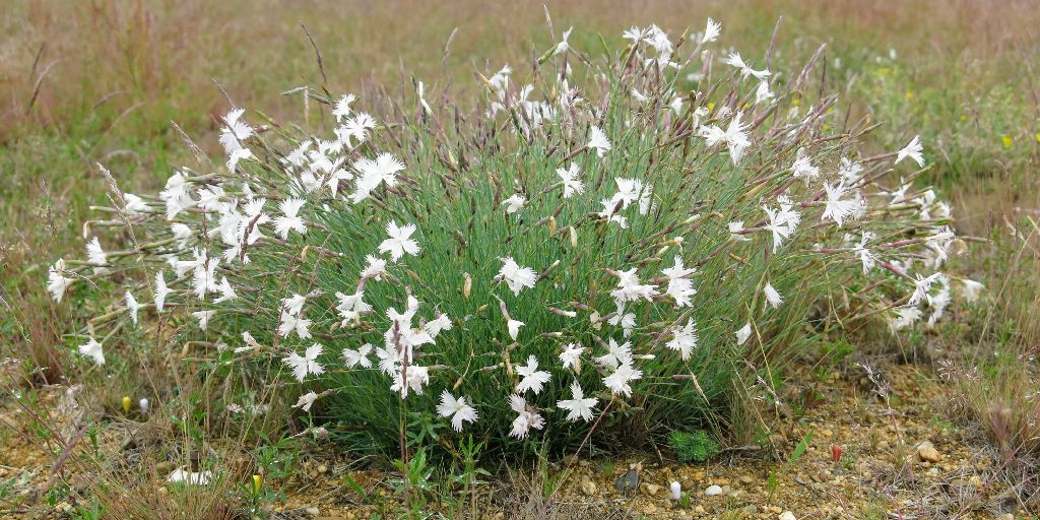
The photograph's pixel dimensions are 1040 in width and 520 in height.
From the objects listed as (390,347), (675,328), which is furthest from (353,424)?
(675,328)

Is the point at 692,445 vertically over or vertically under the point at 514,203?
under

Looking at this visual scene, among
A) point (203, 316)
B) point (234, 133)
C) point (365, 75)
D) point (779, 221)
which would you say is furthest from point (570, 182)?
point (365, 75)

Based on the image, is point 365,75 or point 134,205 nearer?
point 134,205

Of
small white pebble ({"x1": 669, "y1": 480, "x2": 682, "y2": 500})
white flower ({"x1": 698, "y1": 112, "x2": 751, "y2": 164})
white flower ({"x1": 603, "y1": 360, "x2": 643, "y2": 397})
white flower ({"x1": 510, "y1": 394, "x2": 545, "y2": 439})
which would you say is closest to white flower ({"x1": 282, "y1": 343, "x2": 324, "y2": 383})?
white flower ({"x1": 510, "y1": 394, "x2": 545, "y2": 439})

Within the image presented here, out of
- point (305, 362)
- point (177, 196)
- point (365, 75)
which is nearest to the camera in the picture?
point (305, 362)

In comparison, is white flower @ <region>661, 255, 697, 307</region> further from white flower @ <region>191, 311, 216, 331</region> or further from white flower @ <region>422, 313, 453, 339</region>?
white flower @ <region>191, 311, 216, 331</region>

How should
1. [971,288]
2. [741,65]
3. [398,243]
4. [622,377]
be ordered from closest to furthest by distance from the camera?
[398,243], [622,377], [741,65], [971,288]

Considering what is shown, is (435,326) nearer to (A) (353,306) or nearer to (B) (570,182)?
(A) (353,306)

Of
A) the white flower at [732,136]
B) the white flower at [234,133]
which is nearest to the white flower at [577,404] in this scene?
the white flower at [732,136]

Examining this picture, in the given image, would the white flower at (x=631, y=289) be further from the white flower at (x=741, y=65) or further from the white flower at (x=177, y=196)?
the white flower at (x=177, y=196)
